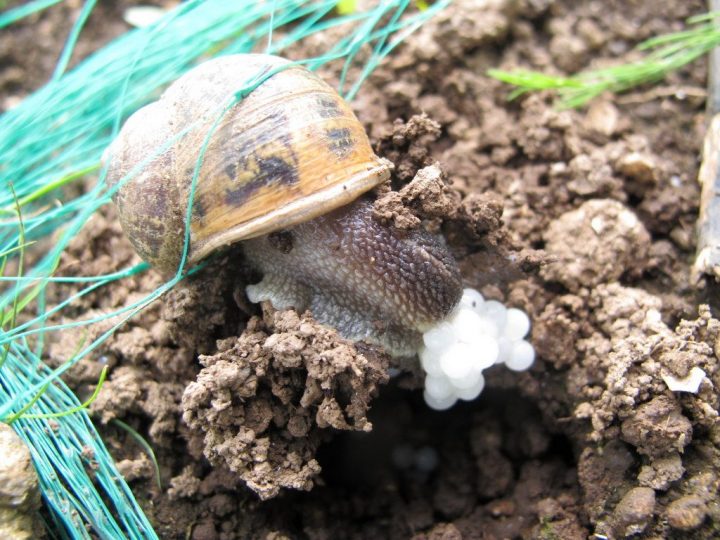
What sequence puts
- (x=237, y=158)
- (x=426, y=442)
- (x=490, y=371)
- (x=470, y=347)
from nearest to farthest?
1. (x=237, y=158)
2. (x=470, y=347)
3. (x=490, y=371)
4. (x=426, y=442)

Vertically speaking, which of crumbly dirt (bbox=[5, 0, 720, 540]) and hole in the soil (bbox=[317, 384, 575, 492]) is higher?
crumbly dirt (bbox=[5, 0, 720, 540])

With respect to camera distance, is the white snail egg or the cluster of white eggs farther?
the white snail egg

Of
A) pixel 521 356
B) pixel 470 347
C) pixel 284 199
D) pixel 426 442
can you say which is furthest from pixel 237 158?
pixel 426 442

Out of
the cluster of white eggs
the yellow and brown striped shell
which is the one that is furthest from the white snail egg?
the yellow and brown striped shell

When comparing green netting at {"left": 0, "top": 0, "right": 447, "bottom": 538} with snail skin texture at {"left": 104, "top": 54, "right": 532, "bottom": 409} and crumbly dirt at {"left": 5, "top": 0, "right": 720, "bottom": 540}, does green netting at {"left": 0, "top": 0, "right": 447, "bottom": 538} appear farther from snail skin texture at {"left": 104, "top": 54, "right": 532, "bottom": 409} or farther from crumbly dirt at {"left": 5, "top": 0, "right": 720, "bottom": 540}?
snail skin texture at {"left": 104, "top": 54, "right": 532, "bottom": 409}

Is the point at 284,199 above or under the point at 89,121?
under

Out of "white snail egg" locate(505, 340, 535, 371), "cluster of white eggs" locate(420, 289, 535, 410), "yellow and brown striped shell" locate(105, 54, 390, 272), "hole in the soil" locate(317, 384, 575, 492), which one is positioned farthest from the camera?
"hole in the soil" locate(317, 384, 575, 492)

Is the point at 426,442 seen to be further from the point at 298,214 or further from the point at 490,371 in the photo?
the point at 298,214
